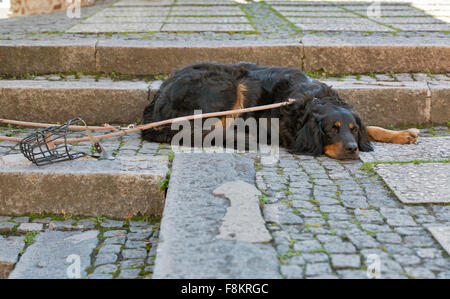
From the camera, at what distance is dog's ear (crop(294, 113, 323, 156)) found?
4062 mm

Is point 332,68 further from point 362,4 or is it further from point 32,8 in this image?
point 32,8

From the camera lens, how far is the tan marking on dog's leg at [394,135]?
4.33 meters

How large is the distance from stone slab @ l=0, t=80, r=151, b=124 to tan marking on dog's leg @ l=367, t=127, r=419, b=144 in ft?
6.56

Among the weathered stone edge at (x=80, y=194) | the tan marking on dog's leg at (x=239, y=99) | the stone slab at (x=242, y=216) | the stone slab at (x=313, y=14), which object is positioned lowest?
the weathered stone edge at (x=80, y=194)

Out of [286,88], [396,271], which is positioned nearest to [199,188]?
[396,271]

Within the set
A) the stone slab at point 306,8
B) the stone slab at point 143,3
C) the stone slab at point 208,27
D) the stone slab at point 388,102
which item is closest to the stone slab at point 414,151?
the stone slab at point 388,102

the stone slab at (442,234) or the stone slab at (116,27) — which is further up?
the stone slab at (116,27)

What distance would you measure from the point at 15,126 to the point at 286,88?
2.37m

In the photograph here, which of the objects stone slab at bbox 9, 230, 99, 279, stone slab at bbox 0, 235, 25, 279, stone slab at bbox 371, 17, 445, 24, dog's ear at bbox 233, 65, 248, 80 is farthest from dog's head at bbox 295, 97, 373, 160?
stone slab at bbox 371, 17, 445, 24

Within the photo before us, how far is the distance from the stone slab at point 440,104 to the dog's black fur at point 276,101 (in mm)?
1103

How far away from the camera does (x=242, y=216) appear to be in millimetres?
2785

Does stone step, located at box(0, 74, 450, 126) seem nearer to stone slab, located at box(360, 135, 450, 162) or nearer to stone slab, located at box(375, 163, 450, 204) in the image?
stone slab, located at box(360, 135, 450, 162)

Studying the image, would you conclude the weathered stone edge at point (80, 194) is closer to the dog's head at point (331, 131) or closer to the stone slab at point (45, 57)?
the dog's head at point (331, 131)

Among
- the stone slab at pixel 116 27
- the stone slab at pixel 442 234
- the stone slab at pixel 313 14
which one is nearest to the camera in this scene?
the stone slab at pixel 442 234
